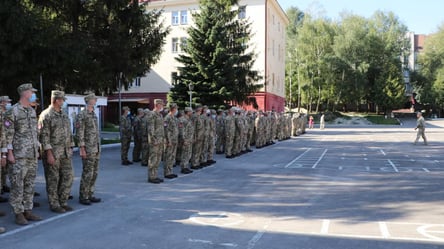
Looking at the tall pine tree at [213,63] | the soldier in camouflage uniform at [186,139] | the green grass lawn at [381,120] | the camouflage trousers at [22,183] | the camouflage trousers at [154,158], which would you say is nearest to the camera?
the camouflage trousers at [22,183]

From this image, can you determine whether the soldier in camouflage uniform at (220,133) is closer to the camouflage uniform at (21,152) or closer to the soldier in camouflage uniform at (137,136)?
the soldier in camouflage uniform at (137,136)

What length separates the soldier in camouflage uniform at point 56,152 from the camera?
7730 millimetres

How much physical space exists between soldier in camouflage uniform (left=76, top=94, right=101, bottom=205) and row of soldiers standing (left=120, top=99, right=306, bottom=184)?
7.91ft

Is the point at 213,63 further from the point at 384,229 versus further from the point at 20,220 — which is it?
the point at 384,229

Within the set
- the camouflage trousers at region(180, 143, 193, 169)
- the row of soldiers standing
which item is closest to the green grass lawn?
the row of soldiers standing

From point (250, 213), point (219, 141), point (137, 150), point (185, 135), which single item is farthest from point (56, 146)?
point (219, 141)

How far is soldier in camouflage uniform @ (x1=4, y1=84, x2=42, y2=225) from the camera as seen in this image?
22.9 ft

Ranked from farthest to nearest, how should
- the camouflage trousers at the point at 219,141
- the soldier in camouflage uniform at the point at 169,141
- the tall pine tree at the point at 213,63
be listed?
the tall pine tree at the point at 213,63
the camouflage trousers at the point at 219,141
the soldier in camouflage uniform at the point at 169,141

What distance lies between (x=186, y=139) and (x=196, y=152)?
130 centimetres

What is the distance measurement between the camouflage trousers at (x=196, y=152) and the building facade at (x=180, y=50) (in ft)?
108

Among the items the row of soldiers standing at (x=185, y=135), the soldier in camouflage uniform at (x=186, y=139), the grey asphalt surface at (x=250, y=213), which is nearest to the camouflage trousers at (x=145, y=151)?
the row of soldiers standing at (x=185, y=135)

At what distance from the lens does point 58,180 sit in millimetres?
7945

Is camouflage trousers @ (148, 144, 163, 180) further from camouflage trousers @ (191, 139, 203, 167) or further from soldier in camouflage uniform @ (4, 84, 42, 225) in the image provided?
soldier in camouflage uniform @ (4, 84, 42, 225)

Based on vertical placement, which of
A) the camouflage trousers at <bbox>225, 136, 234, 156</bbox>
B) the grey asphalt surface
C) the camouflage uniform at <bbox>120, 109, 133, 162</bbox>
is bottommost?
the grey asphalt surface
